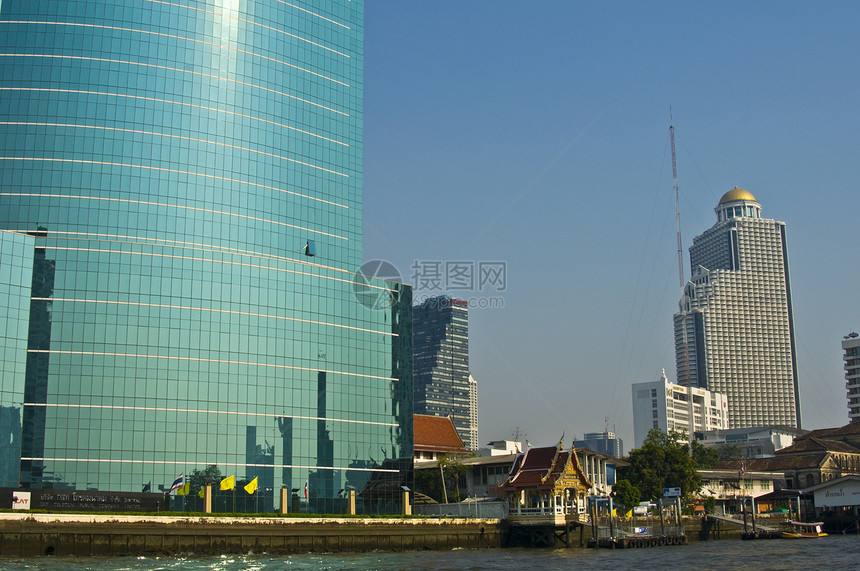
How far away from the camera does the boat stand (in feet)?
341

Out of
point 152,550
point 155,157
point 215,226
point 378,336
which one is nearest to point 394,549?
point 152,550

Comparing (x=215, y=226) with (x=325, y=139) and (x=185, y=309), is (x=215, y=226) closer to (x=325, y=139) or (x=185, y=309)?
(x=185, y=309)

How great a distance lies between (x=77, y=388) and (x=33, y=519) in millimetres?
21662

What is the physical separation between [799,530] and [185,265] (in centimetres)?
8193

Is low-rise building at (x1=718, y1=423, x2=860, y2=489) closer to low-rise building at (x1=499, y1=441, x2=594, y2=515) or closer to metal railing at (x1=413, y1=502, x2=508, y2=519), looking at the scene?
low-rise building at (x1=499, y1=441, x2=594, y2=515)

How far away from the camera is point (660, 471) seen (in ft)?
379

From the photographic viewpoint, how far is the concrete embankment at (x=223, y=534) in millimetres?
68625

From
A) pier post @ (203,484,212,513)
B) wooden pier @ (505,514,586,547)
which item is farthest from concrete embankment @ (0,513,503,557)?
pier post @ (203,484,212,513)

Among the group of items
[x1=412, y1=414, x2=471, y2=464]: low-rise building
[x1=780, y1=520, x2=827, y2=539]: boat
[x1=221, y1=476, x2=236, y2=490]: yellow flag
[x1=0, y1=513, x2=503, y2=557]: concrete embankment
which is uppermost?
[x1=412, y1=414, x2=471, y2=464]: low-rise building

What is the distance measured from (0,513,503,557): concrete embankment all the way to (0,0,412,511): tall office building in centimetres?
1576

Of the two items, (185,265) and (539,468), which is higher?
(185,265)

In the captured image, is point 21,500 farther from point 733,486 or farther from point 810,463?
point 810,463

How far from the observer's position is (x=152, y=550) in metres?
72.6

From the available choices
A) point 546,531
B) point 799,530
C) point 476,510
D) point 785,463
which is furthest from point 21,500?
point 785,463
